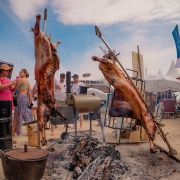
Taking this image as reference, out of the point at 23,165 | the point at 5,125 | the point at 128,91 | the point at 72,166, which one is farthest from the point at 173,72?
the point at 23,165

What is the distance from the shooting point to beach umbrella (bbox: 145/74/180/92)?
14.9 m

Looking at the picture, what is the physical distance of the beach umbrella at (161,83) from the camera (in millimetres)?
14945

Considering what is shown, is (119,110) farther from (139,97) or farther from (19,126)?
(19,126)

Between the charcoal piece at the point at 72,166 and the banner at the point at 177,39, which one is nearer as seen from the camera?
the charcoal piece at the point at 72,166

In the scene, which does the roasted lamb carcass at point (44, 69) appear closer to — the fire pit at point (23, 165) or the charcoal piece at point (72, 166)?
the charcoal piece at point (72, 166)

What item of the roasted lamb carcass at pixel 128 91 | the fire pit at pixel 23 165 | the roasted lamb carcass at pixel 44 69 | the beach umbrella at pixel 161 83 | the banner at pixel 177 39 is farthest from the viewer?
the beach umbrella at pixel 161 83

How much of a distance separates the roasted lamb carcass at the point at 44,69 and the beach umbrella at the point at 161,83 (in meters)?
11.2

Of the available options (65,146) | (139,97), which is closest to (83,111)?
(65,146)

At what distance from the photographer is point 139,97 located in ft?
15.1

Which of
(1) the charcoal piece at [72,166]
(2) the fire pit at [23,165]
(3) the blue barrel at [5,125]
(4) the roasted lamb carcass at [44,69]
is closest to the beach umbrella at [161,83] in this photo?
(4) the roasted lamb carcass at [44,69]

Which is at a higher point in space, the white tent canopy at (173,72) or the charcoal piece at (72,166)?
the white tent canopy at (173,72)

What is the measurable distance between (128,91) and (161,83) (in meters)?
11.8

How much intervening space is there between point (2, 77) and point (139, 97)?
3795mm

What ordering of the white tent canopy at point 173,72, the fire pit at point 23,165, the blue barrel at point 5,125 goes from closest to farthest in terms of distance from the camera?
the fire pit at point 23,165 < the blue barrel at point 5,125 < the white tent canopy at point 173,72
